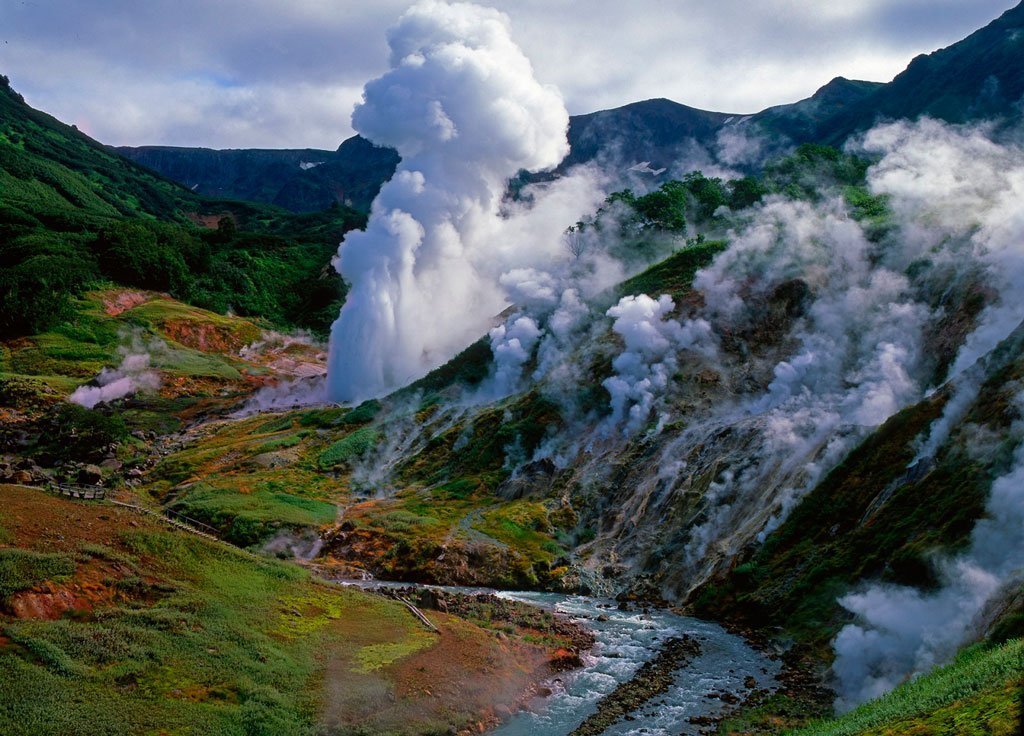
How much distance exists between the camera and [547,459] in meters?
52.3

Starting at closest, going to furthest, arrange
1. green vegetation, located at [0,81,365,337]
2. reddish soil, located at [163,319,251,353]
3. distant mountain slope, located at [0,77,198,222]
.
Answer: green vegetation, located at [0,81,365,337]
reddish soil, located at [163,319,251,353]
distant mountain slope, located at [0,77,198,222]

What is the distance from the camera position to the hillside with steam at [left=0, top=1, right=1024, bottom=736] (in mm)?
21719

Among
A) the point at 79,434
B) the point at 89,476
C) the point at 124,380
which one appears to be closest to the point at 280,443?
the point at 79,434

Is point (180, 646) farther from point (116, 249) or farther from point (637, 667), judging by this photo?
point (116, 249)

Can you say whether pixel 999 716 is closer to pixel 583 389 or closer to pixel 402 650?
pixel 402 650

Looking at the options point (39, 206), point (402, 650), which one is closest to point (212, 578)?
point (402, 650)

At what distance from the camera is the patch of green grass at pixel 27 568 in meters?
21.2

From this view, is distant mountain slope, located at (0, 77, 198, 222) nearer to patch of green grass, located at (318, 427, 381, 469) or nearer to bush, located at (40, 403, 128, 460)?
bush, located at (40, 403, 128, 460)

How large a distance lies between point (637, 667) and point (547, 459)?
2563 cm

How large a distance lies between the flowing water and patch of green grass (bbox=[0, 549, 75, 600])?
43.7 feet

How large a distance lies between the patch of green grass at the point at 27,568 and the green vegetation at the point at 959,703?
2049 centimetres

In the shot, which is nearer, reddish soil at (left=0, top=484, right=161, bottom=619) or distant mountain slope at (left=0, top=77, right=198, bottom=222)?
reddish soil at (left=0, top=484, right=161, bottom=619)

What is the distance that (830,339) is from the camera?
164 feet

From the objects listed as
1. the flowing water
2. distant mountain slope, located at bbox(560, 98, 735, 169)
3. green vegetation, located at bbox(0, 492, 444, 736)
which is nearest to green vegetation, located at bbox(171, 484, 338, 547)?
green vegetation, located at bbox(0, 492, 444, 736)
